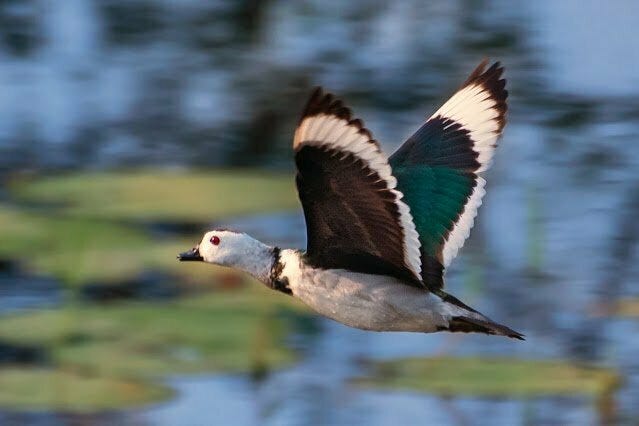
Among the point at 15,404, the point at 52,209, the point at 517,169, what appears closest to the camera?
the point at 15,404

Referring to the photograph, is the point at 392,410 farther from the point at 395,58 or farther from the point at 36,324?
the point at 395,58

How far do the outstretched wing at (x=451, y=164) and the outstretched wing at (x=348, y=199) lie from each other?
38cm

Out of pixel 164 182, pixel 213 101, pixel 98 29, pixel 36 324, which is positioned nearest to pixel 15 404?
pixel 36 324

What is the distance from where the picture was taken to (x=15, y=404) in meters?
5.19

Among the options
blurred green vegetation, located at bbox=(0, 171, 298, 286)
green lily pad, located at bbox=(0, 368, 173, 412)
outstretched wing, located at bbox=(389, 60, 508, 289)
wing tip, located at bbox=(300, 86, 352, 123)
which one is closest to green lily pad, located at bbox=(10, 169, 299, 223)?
blurred green vegetation, located at bbox=(0, 171, 298, 286)

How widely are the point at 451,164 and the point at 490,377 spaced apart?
49.1 inches

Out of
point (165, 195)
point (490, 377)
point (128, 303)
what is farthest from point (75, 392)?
point (490, 377)

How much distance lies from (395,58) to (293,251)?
11.5 ft

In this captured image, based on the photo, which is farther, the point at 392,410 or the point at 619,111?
the point at 619,111

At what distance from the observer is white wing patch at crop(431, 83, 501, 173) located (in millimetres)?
4164

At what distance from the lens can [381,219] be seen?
359cm

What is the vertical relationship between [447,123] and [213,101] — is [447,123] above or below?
below

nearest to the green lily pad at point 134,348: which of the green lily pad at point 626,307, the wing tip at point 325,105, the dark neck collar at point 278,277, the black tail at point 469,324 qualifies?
the green lily pad at point 626,307

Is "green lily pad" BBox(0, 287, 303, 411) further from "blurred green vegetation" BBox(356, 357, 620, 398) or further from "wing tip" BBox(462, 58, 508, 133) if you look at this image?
"wing tip" BBox(462, 58, 508, 133)
